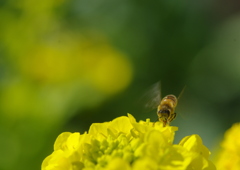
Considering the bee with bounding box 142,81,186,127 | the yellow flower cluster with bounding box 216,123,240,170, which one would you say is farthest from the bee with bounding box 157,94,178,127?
the yellow flower cluster with bounding box 216,123,240,170

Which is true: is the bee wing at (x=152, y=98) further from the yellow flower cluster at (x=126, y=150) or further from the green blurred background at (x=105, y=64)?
the green blurred background at (x=105, y=64)

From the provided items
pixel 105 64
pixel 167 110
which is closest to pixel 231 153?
pixel 167 110

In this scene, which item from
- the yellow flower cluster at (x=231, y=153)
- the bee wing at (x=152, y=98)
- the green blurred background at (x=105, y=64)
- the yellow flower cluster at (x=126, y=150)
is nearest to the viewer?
the yellow flower cluster at (x=126, y=150)

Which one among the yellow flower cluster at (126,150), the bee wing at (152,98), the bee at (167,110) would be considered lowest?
the yellow flower cluster at (126,150)

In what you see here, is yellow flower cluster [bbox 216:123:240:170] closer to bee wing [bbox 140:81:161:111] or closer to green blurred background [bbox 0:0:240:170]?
bee wing [bbox 140:81:161:111]

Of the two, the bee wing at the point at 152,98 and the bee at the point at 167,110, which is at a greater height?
the bee wing at the point at 152,98

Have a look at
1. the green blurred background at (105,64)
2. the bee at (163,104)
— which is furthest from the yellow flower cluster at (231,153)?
the green blurred background at (105,64)

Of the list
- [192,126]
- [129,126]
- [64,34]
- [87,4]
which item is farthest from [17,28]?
[129,126]

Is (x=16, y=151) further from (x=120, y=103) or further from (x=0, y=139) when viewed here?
(x=120, y=103)
